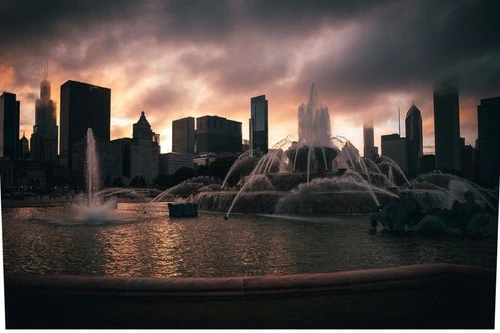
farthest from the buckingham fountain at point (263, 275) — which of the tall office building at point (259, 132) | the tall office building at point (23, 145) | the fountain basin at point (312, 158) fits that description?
the tall office building at point (259, 132)

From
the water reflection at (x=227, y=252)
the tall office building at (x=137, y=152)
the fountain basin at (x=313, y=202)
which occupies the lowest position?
the water reflection at (x=227, y=252)

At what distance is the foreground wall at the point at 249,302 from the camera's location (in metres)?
4.60

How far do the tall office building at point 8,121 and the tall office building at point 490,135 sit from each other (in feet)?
39.5

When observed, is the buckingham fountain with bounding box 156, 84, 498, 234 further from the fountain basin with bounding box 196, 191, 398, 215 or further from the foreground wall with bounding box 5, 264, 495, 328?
the foreground wall with bounding box 5, 264, 495, 328

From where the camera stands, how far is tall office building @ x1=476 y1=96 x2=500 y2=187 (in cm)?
961

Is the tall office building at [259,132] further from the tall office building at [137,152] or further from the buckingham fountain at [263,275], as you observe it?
the buckingham fountain at [263,275]

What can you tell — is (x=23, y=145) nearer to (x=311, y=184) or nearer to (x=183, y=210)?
(x=183, y=210)

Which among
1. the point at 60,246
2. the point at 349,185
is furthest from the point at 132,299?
the point at 349,185

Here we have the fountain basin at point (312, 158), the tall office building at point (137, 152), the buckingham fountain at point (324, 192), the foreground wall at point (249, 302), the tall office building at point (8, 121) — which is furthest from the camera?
the tall office building at point (137, 152)

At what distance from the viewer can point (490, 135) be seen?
32.3 feet

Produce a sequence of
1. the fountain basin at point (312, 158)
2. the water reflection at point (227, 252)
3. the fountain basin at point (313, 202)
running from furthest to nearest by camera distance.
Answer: the fountain basin at point (312, 158), the fountain basin at point (313, 202), the water reflection at point (227, 252)

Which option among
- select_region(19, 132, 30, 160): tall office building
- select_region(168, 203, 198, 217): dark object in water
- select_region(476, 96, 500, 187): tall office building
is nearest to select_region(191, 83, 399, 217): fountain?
select_region(168, 203, 198, 217): dark object in water

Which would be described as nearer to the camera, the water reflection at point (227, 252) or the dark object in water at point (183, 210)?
the water reflection at point (227, 252)

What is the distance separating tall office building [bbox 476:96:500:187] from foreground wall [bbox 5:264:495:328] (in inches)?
207
